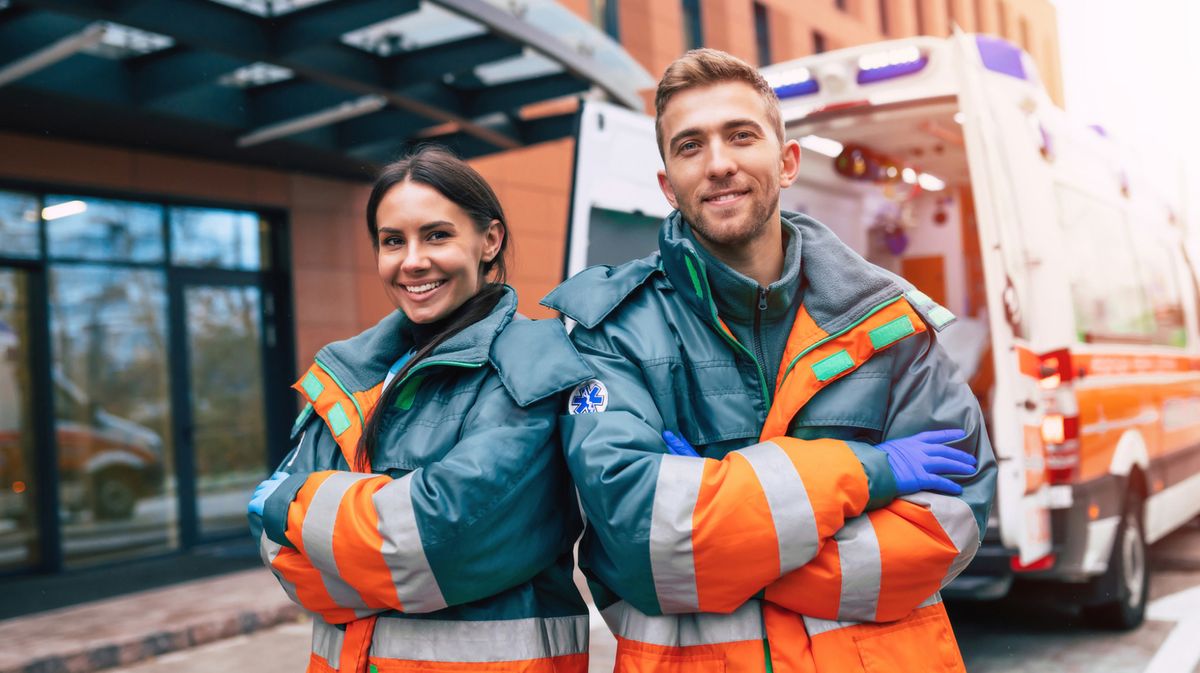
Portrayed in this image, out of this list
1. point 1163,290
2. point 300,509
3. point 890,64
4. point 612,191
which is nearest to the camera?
point 300,509

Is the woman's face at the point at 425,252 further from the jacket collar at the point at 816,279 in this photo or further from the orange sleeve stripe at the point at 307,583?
the orange sleeve stripe at the point at 307,583

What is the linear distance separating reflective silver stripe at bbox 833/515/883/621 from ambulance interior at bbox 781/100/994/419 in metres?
3.91

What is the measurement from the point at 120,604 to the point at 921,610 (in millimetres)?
6468

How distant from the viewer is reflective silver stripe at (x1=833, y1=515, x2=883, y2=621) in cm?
166

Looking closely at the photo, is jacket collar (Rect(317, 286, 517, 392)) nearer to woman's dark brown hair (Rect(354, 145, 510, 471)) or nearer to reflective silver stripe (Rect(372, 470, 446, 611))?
woman's dark brown hair (Rect(354, 145, 510, 471))

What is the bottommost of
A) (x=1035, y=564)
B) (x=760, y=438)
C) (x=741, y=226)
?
(x=1035, y=564)

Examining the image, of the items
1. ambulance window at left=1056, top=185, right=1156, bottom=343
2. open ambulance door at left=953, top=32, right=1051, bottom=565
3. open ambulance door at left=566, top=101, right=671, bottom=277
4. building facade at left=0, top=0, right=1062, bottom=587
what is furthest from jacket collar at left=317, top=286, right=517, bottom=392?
building facade at left=0, top=0, right=1062, bottom=587

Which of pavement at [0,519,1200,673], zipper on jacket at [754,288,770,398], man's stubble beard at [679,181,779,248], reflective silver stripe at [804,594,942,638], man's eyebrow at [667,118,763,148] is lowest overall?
pavement at [0,519,1200,673]

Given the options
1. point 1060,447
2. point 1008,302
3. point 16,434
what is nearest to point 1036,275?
point 1008,302

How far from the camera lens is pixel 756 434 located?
6.15 ft

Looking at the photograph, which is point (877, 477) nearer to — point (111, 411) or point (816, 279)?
point (816, 279)

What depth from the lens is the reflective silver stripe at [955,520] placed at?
1721 mm

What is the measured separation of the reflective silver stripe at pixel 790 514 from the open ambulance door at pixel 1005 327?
9.36 ft

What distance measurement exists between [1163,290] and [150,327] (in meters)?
7.92
